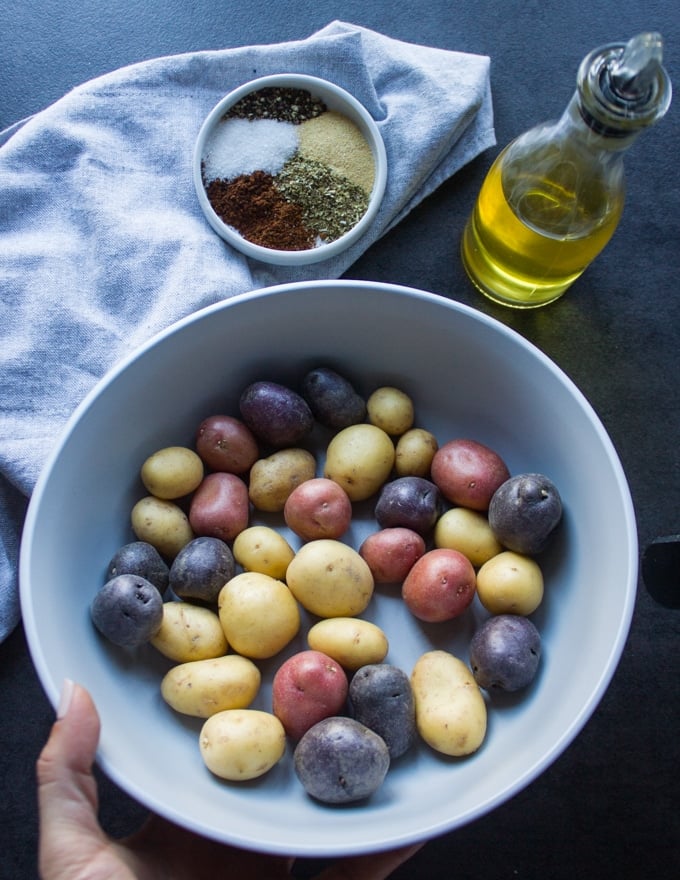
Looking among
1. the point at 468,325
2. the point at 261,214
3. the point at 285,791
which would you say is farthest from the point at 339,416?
the point at 285,791

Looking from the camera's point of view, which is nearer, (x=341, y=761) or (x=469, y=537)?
(x=341, y=761)

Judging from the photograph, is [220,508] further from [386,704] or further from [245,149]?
[245,149]

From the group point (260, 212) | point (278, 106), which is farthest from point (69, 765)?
point (278, 106)

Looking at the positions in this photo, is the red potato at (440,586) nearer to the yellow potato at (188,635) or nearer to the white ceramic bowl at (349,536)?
the white ceramic bowl at (349,536)

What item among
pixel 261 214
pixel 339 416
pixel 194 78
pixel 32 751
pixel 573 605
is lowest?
pixel 32 751

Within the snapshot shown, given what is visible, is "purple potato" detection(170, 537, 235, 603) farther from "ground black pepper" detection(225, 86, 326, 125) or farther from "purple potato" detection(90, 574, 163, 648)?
"ground black pepper" detection(225, 86, 326, 125)

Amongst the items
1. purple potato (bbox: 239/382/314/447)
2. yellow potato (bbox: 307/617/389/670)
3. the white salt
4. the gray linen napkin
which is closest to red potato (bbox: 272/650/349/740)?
yellow potato (bbox: 307/617/389/670)

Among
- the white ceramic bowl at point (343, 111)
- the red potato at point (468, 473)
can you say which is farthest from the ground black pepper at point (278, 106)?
the red potato at point (468, 473)

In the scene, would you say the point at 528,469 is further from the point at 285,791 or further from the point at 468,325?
the point at 285,791
